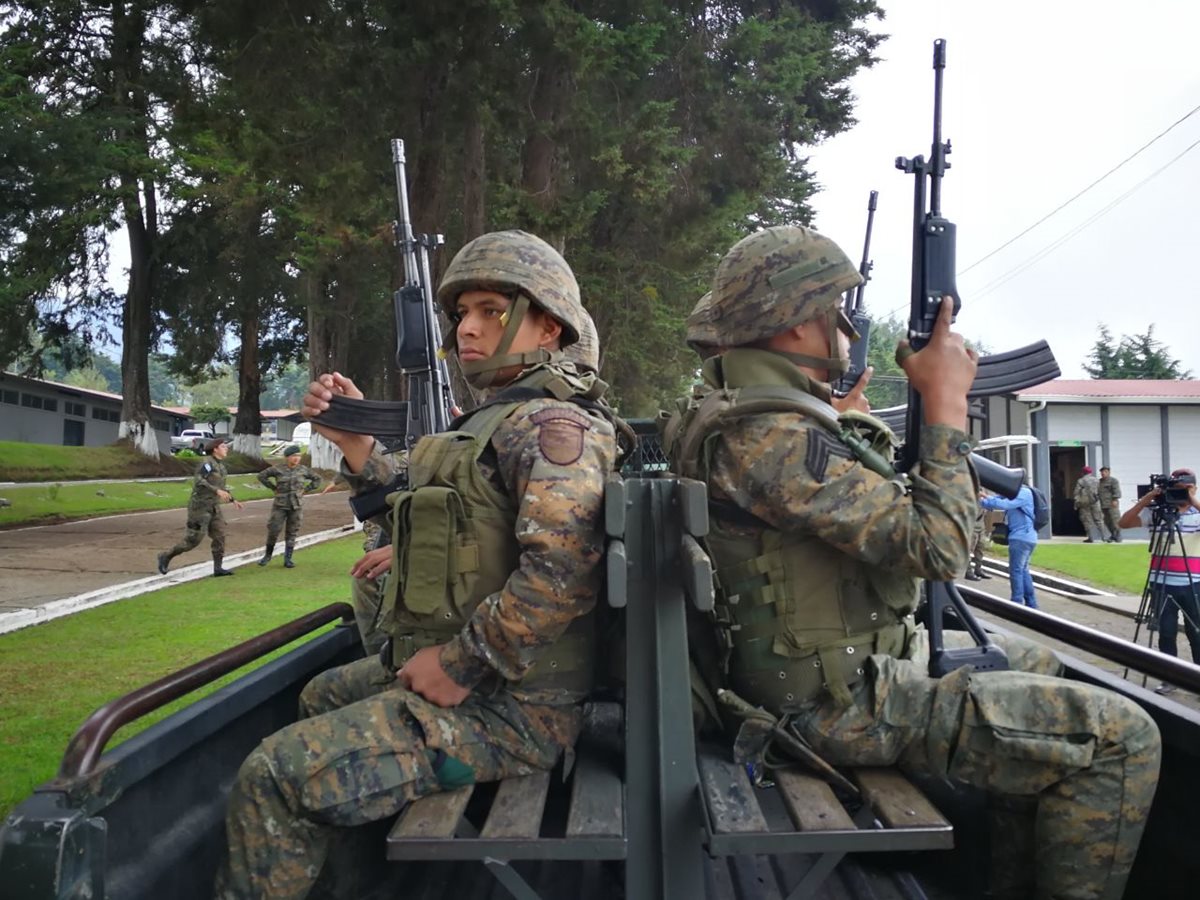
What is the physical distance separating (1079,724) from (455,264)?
1.93 m

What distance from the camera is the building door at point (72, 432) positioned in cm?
4091

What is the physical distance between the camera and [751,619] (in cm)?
221

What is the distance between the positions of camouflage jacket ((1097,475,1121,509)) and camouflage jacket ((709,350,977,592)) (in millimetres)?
22091

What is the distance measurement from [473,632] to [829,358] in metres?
1.08

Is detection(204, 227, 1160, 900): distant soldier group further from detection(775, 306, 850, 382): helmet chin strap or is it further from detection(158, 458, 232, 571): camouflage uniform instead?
detection(158, 458, 232, 571): camouflage uniform

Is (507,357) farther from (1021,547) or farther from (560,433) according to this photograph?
(1021,547)

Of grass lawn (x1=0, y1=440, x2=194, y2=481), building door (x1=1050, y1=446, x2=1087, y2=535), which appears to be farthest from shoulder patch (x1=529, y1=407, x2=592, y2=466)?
building door (x1=1050, y1=446, x2=1087, y2=535)

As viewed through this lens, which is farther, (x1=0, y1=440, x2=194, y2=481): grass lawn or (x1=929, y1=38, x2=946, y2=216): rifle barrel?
(x1=0, y1=440, x2=194, y2=481): grass lawn

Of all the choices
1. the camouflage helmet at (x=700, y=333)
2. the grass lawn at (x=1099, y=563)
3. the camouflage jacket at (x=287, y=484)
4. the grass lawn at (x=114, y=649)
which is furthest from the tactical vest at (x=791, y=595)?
the grass lawn at (x=1099, y=563)

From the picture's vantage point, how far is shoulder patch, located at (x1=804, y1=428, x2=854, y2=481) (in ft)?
6.87

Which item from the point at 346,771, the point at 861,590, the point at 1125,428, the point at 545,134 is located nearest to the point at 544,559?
the point at 346,771

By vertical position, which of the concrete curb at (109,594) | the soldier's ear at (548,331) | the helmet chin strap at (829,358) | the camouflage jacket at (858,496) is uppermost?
the soldier's ear at (548,331)

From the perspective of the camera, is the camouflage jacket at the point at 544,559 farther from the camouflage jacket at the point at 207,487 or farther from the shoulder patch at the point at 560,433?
the camouflage jacket at the point at 207,487

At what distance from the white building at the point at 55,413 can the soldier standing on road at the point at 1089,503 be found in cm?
2860
